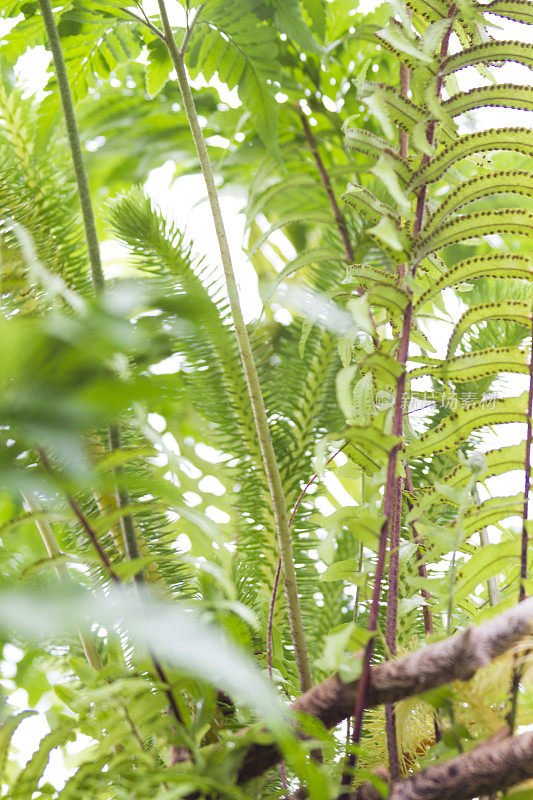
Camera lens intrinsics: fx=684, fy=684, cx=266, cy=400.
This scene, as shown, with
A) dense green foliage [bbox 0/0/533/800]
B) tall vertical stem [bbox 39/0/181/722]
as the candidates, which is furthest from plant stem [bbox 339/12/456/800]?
tall vertical stem [bbox 39/0/181/722]

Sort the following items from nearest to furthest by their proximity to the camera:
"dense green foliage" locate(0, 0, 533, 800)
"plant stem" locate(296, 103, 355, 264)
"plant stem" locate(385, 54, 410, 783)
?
1. "dense green foliage" locate(0, 0, 533, 800)
2. "plant stem" locate(385, 54, 410, 783)
3. "plant stem" locate(296, 103, 355, 264)

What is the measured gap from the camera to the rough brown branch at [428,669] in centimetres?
28

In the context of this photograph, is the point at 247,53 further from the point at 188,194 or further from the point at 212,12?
the point at 188,194

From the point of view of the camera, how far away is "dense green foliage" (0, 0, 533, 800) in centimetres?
26

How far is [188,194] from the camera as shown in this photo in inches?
41.1

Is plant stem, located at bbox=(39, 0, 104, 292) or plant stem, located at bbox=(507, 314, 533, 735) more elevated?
plant stem, located at bbox=(39, 0, 104, 292)

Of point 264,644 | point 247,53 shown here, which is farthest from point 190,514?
point 247,53

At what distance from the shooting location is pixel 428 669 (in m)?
0.29

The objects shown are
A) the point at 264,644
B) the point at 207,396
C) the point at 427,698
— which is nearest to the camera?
the point at 427,698

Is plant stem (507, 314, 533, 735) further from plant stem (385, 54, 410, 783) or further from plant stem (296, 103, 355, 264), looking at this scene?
plant stem (296, 103, 355, 264)

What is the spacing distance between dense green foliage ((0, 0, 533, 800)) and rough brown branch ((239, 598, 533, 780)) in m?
0.02

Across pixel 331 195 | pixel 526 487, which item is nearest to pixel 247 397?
pixel 331 195

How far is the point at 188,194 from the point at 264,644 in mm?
737

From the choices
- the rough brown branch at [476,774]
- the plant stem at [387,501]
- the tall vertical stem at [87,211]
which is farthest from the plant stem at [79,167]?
the rough brown branch at [476,774]
